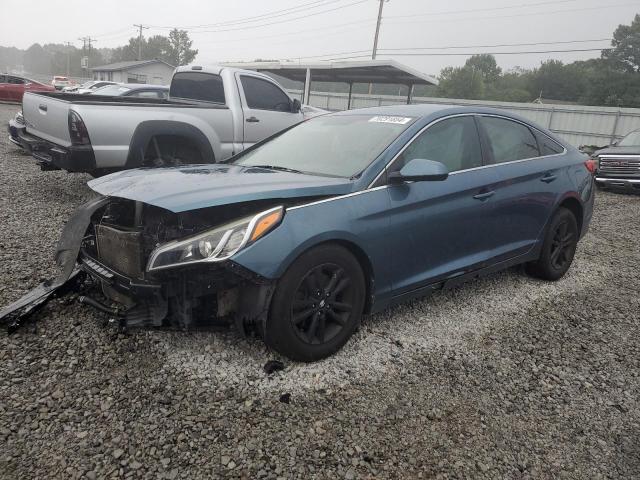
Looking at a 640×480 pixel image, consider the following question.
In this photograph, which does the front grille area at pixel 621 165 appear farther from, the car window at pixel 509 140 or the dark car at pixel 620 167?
the car window at pixel 509 140

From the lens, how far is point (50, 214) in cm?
596

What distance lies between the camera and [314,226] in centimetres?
289

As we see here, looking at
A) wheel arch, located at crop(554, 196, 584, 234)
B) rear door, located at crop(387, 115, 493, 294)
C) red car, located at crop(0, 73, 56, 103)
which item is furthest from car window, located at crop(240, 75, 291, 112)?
red car, located at crop(0, 73, 56, 103)

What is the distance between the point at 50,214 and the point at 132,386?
405 centimetres

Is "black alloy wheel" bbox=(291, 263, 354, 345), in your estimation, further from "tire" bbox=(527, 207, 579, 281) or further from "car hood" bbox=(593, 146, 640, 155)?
"car hood" bbox=(593, 146, 640, 155)

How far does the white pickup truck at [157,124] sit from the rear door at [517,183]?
375 cm

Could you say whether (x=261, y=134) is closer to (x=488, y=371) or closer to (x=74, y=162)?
(x=74, y=162)

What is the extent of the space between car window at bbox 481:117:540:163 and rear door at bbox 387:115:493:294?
211 mm

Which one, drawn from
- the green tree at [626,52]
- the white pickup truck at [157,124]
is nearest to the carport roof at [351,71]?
the white pickup truck at [157,124]

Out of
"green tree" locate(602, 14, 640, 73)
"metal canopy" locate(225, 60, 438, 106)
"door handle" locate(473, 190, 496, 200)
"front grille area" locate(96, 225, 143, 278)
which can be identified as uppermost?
"green tree" locate(602, 14, 640, 73)

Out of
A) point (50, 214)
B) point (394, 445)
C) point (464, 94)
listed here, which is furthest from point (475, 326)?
point (464, 94)

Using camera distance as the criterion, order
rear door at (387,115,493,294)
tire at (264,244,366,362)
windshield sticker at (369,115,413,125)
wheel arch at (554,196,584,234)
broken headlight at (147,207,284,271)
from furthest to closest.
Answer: wheel arch at (554,196,584,234)
windshield sticker at (369,115,413,125)
rear door at (387,115,493,294)
tire at (264,244,366,362)
broken headlight at (147,207,284,271)

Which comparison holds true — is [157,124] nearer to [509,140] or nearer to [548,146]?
[509,140]

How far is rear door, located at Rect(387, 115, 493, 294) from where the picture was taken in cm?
337
